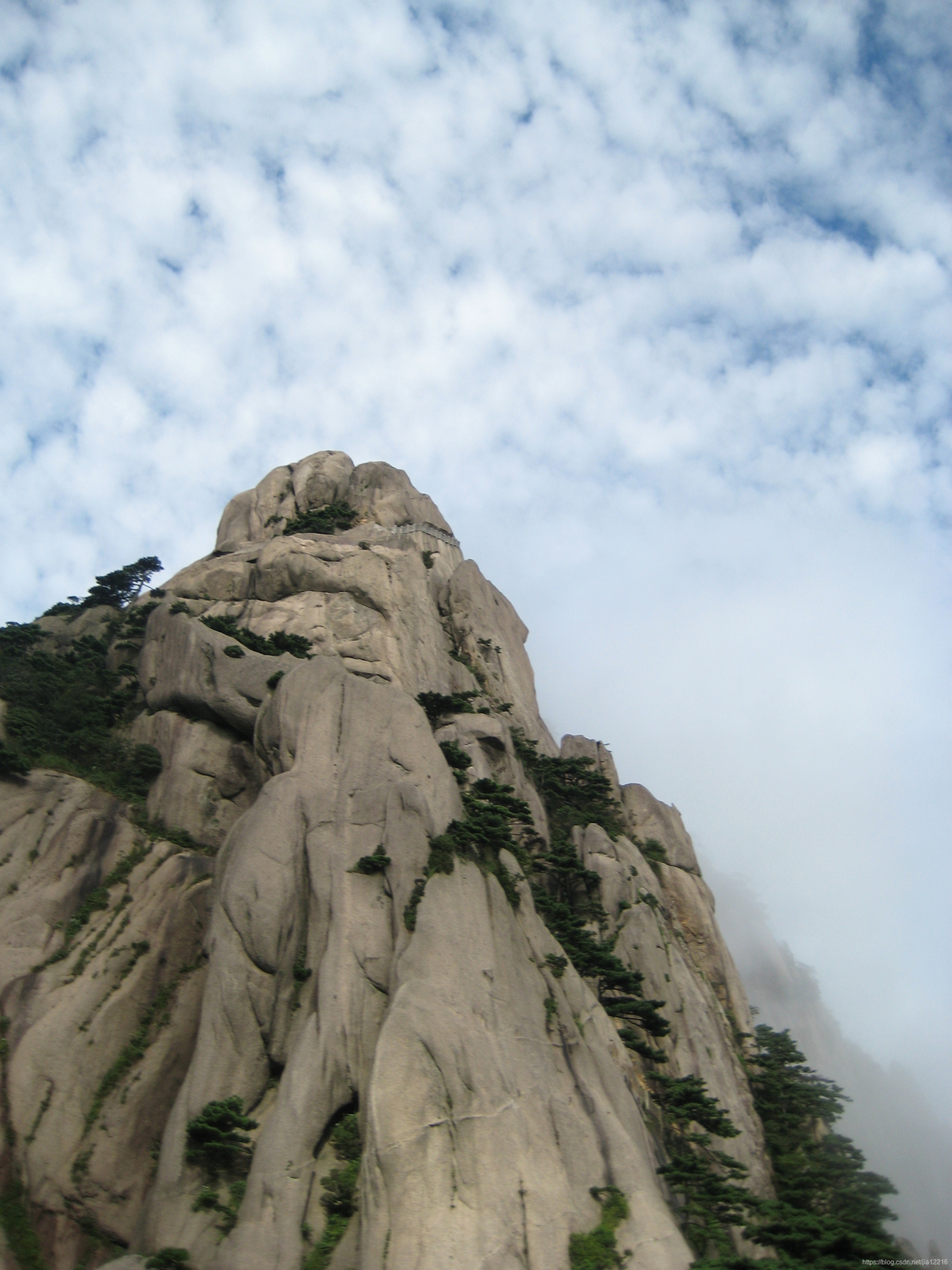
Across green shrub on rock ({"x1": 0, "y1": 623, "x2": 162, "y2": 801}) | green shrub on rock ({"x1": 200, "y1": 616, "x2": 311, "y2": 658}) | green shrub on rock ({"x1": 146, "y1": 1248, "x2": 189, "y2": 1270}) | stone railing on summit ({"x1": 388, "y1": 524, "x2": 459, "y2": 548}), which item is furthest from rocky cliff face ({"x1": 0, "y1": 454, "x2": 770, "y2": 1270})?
stone railing on summit ({"x1": 388, "y1": 524, "x2": 459, "y2": 548})

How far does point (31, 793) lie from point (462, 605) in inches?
1157

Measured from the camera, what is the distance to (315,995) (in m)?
28.9

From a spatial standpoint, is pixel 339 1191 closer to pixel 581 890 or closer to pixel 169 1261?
pixel 169 1261

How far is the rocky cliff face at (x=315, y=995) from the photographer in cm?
2473

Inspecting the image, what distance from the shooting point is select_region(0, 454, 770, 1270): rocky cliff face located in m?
24.7

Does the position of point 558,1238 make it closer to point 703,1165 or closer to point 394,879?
point 703,1165

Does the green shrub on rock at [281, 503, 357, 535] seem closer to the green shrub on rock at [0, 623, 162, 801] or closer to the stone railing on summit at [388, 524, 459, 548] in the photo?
the stone railing on summit at [388, 524, 459, 548]

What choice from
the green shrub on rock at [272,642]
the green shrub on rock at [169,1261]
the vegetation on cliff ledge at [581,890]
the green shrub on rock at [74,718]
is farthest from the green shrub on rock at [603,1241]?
the green shrub on rock at [272,642]

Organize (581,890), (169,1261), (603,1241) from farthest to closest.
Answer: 1. (581,890)
2. (603,1241)
3. (169,1261)

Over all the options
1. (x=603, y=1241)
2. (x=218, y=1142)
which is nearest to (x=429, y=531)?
(x=218, y=1142)

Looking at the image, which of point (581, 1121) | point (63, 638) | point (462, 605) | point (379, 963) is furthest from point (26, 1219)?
point (462, 605)

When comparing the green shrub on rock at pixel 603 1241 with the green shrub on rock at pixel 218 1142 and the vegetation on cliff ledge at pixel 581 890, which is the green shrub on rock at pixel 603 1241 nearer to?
the green shrub on rock at pixel 218 1142

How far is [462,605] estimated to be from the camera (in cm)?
6028

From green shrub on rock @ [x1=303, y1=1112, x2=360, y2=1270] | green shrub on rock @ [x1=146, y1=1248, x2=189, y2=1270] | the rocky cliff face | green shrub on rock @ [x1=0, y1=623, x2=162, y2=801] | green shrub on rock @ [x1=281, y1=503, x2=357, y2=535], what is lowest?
green shrub on rock @ [x1=146, y1=1248, x2=189, y2=1270]
